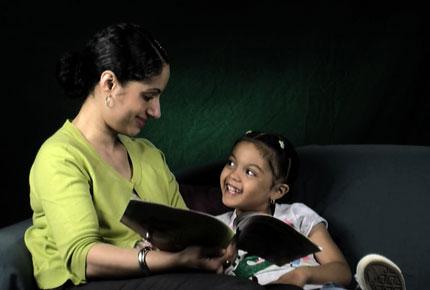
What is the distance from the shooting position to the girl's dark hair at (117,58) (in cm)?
175

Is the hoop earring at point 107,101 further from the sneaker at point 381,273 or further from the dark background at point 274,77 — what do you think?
the dark background at point 274,77

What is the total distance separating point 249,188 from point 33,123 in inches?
39.6

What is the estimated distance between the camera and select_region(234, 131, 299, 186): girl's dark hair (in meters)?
2.17

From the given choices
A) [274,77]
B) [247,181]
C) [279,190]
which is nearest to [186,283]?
[247,181]

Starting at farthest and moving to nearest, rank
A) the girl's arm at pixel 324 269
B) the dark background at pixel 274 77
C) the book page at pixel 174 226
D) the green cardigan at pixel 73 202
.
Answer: the dark background at pixel 274 77, the girl's arm at pixel 324 269, the green cardigan at pixel 73 202, the book page at pixel 174 226

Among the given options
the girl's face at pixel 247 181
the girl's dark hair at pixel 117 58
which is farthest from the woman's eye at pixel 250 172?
the girl's dark hair at pixel 117 58

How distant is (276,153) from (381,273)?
2.02 ft

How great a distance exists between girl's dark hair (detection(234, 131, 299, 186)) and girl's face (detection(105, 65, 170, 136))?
45 centimetres

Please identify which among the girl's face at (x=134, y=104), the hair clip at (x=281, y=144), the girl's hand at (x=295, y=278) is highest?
the girl's face at (x=134, y=104)

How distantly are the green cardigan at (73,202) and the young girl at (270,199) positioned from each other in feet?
0.88

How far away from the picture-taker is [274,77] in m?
2.84

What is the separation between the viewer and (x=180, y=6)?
9.05 feet

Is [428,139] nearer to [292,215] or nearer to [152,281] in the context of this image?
[292,215]

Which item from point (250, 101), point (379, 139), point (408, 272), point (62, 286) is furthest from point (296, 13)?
point (62, 286)
